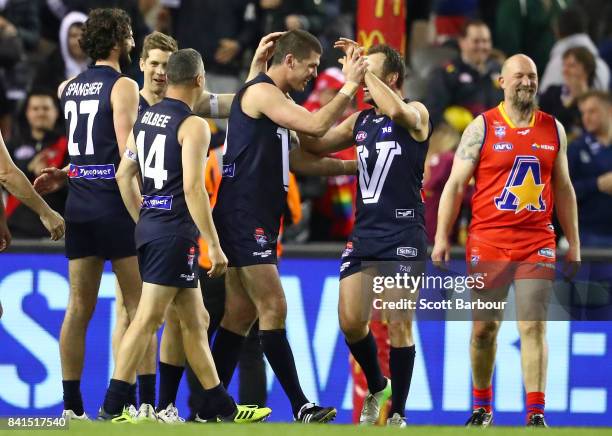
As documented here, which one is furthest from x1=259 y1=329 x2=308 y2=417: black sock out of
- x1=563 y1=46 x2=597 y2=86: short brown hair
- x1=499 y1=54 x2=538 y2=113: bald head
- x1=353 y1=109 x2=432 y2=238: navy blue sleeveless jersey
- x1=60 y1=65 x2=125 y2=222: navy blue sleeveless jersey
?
x1=563 y1=46 x2=597 y2=86: short brown hair

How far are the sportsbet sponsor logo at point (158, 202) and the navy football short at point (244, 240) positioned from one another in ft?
1.93

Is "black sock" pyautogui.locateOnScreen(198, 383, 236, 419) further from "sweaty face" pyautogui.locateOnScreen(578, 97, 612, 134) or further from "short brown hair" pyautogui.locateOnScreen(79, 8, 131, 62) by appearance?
"sweaty face" pyautogui.locateOnScreen(578, 97, 612, 134)

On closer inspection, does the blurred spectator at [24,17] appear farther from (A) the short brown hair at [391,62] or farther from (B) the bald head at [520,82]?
(B) the bald head at [520,82]

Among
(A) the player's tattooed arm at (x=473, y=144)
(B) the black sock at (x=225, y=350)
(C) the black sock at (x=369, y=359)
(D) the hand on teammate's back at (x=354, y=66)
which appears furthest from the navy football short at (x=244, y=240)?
(A) the player's tattooed arm at (x=473, y=144)

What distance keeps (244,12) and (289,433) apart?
24.9 feet

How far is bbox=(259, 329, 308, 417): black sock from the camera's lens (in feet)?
33.4

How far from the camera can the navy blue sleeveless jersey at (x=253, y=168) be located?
1027cm

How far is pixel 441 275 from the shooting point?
11.1 metres

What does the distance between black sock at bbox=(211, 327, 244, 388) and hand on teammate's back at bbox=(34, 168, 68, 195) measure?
62.0 inches

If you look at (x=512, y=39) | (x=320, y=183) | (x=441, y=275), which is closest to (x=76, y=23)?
(x=320, y=183)

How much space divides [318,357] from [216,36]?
4307mm

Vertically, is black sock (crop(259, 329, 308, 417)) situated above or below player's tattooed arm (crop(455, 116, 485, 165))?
below

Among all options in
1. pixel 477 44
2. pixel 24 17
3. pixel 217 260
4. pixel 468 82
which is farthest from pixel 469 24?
pixel 217 260

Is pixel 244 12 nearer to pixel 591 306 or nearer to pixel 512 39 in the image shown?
pixel 512 39
